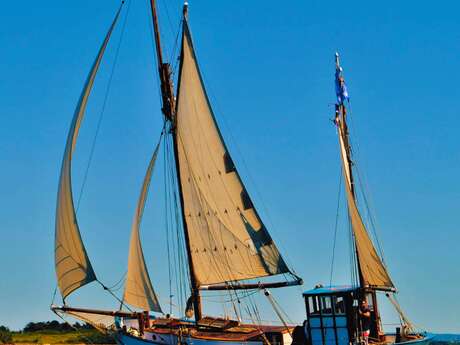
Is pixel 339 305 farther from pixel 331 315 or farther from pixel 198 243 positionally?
pixel 198 243

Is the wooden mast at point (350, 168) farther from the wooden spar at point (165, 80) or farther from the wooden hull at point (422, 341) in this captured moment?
the wooden spar at point (165, 80)

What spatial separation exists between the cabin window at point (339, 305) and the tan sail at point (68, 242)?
1256cm

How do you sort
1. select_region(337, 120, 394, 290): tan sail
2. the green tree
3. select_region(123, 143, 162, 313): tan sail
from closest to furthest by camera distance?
select_region(337, 120, 394, 290): tan sail < select_region(123, 143, 162, 313): tan sail < the green tree

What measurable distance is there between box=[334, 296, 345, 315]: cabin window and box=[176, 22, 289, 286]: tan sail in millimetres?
6582

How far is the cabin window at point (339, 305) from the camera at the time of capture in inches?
1944

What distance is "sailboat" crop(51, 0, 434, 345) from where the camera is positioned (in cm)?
5184

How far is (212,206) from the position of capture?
5606cm

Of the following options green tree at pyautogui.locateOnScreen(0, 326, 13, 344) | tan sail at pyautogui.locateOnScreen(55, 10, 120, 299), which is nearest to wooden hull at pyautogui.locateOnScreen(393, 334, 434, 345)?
tan sail at pyautogui.locateOnScreen(55, 10, 120, 299)

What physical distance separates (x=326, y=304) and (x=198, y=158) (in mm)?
12304

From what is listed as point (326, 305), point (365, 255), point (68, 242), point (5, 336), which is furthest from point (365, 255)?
point (5, 336)

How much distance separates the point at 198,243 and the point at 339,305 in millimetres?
10114

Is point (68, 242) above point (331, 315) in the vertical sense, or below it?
above

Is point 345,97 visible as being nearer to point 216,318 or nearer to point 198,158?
point 198,158

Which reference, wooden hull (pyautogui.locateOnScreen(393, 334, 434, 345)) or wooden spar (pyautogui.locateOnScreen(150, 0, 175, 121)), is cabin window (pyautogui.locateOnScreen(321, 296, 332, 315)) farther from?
wooden spar (pyautogui.locateOnScreen(150, 0, 175, 121))
